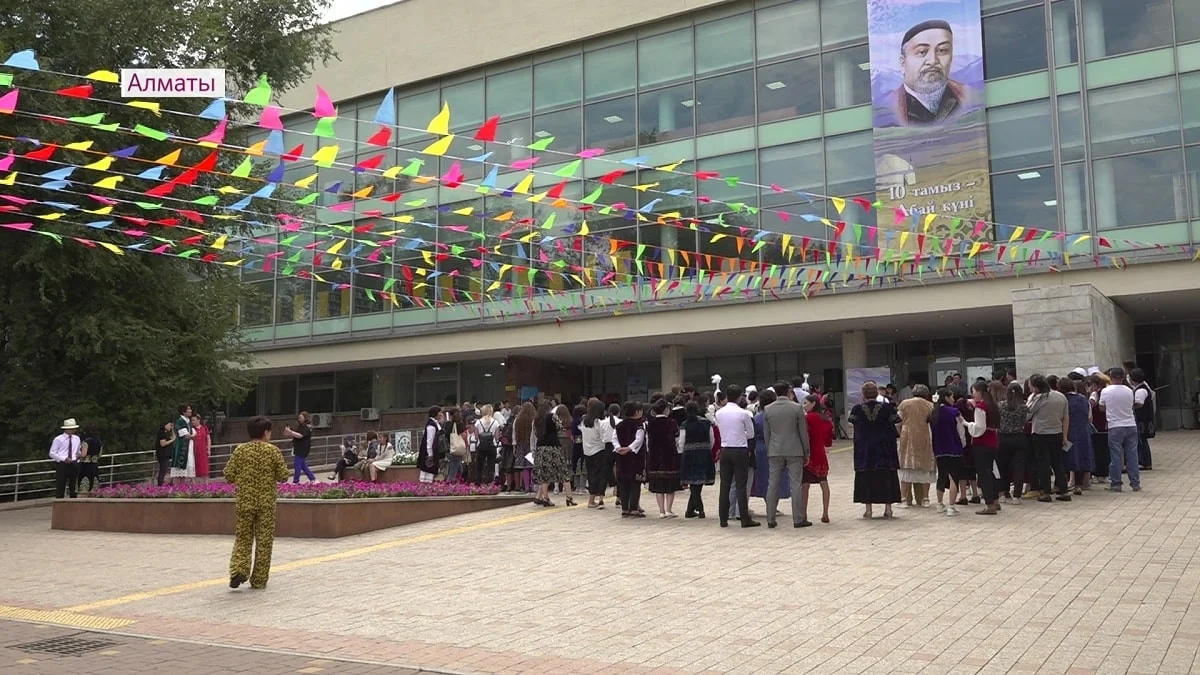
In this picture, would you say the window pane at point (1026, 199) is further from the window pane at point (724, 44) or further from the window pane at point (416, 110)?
the window pane at point (416, 110)

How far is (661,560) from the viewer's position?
10266 millimetres

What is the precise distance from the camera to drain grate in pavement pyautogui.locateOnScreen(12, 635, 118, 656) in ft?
23.4

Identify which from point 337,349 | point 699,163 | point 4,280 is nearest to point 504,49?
point 699,163

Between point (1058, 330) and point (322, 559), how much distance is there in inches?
614

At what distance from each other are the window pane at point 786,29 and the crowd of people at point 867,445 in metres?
16.1

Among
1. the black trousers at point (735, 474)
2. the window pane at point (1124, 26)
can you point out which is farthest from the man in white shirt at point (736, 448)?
the window pane at point (1124, 26)

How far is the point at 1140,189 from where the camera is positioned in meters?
24.3

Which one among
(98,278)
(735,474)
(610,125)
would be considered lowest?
(735,474)

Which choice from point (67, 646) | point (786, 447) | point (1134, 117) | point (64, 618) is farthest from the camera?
point (1134, 117)

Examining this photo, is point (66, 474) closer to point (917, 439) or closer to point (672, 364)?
point (917, 439)

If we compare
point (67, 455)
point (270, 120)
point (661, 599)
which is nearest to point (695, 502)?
point (661, 599)

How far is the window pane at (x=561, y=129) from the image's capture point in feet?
105

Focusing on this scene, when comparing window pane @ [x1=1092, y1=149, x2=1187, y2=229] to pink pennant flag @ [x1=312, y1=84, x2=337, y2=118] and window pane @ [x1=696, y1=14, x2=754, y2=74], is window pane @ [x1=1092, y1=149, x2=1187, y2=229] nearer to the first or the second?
window pane @ [x1=696, y1=14, x2=754, y2=74]

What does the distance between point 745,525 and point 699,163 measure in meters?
19.2
